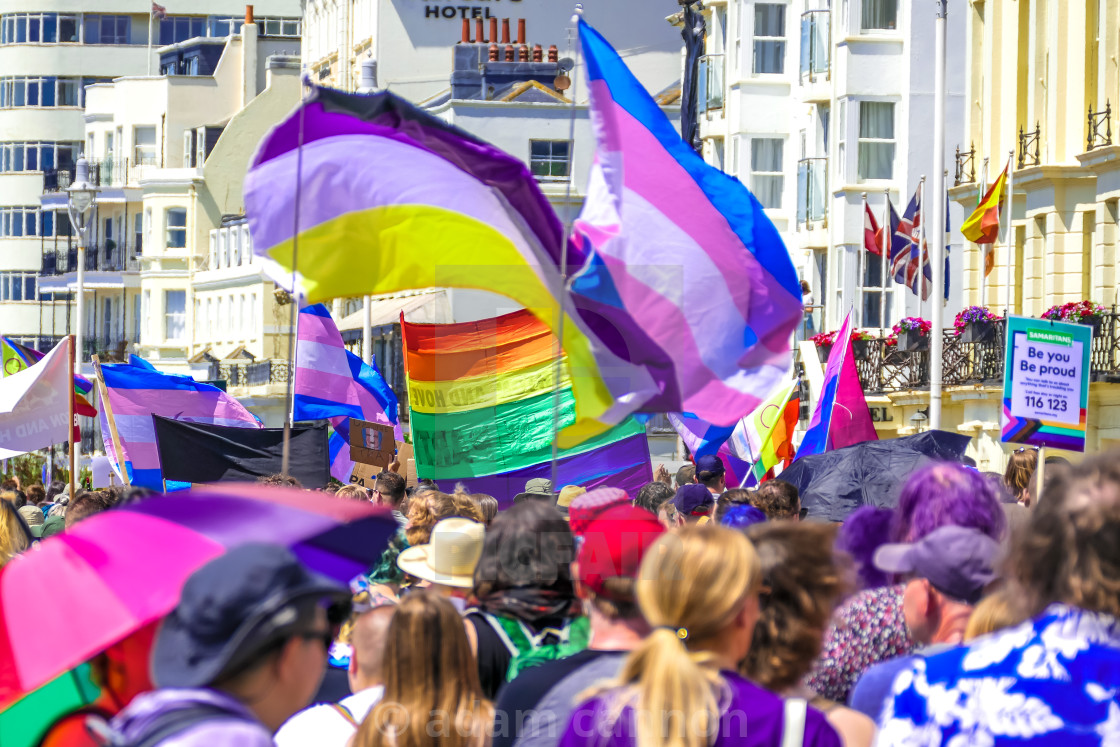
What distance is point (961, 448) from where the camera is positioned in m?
13.2

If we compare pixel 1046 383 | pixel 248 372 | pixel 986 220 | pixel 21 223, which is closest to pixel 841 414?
pixel 1046 383

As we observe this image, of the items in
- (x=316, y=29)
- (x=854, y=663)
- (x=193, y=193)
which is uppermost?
(x=316, y=29)

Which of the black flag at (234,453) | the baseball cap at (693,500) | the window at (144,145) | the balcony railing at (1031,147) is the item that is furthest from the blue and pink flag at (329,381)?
the window at (144,145)

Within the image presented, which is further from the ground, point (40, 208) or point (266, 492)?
point (40, 208)

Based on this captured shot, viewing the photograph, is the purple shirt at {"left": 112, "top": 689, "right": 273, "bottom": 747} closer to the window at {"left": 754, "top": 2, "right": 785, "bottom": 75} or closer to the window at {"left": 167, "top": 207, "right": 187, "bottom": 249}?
the window at {"left": 754, "top": 2, "right": 785, "bottom": 75}

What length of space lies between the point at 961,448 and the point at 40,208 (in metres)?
68.9

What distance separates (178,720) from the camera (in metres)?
3.47

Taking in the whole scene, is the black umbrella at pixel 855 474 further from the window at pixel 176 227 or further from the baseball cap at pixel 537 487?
the window at pixel 176 227

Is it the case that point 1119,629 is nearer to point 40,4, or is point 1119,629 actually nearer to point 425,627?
point 425,627

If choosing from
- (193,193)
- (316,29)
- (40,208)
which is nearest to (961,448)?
(316,29)

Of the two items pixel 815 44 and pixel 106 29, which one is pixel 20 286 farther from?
pixel 815 44

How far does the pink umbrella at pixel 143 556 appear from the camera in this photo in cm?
406

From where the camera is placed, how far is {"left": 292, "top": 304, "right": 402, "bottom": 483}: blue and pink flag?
17.6m

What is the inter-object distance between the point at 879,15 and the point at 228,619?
106 ft
